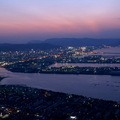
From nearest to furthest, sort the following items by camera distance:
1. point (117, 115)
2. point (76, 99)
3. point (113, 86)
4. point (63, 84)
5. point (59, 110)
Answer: point (117, 115) → point (59, 110) → point (76, 99) → point (113, 86) → point (63, 84)

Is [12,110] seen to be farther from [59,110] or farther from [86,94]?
[86,94]

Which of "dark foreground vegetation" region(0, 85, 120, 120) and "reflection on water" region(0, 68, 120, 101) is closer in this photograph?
"dark foreground vegetation" region(0, 85, 120, 120)

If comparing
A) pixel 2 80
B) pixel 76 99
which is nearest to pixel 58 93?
pixel 76 99

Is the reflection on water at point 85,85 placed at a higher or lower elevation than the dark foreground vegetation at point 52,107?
higher

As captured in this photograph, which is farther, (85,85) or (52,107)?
(85,85)

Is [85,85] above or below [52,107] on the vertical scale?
above

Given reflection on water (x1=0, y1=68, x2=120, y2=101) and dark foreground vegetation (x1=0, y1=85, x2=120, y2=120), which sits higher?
reflection on water (x1=0, y1=68, x2=120, y2=101)

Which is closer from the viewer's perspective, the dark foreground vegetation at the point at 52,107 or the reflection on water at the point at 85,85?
the dark foreground vegetation at the point at 52,107

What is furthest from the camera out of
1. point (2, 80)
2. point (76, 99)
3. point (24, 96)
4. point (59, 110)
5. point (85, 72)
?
point (85, 72)

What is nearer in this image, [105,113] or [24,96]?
[105,113]

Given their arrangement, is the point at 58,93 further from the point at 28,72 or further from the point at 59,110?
the point at 28,72
